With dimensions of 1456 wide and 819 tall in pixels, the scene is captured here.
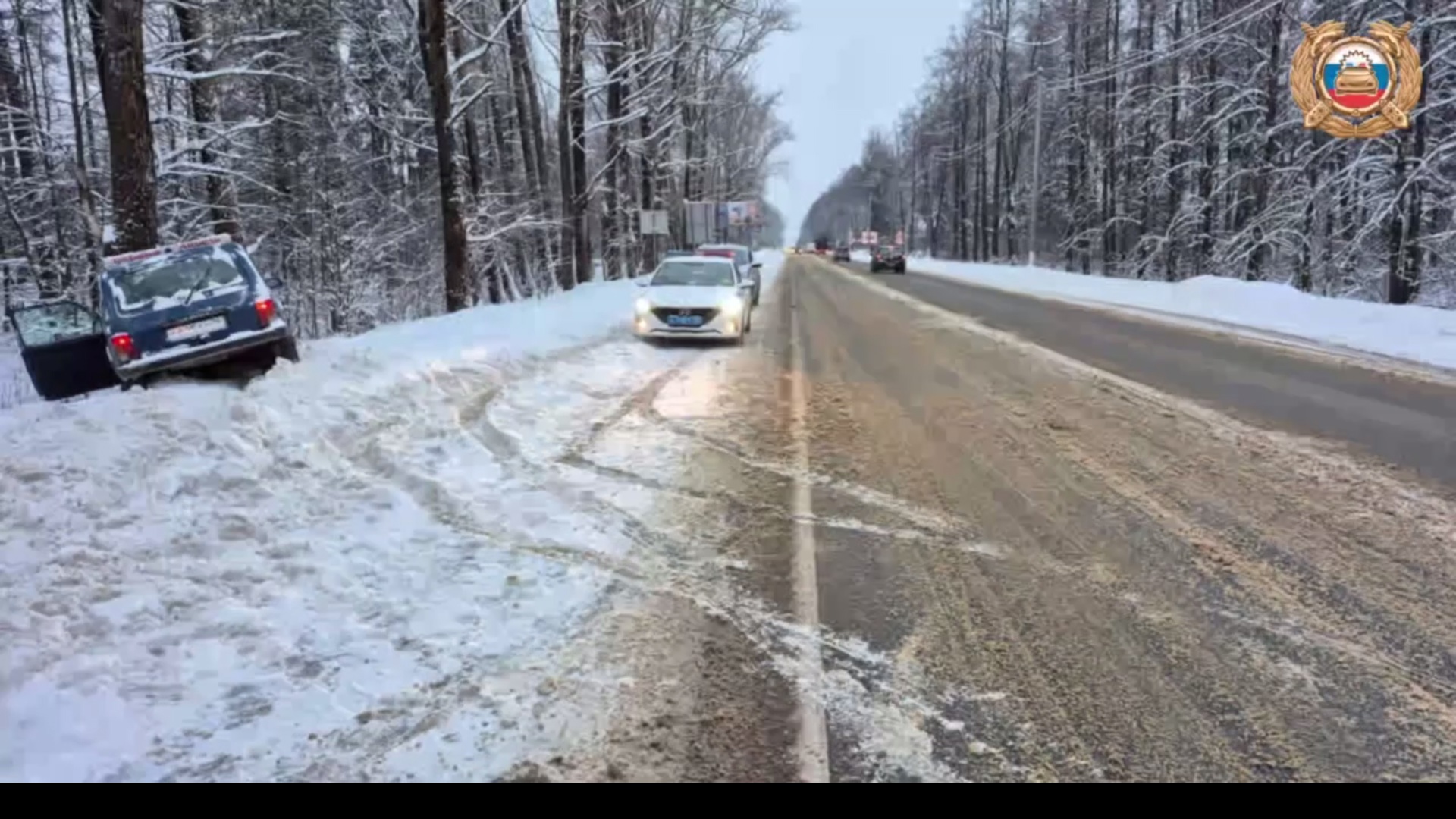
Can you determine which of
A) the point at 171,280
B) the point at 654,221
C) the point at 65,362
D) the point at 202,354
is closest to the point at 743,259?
the point at 654,221

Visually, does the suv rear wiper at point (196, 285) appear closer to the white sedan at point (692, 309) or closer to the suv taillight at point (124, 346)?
the suv taillight at point (124, 346)

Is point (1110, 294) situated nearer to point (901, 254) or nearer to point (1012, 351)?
point (1012, 351)

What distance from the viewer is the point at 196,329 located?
893cm

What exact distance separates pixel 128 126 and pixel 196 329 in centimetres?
294

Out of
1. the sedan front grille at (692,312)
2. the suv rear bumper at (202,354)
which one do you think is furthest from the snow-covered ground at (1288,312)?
the suv rear bumper at (202,354)

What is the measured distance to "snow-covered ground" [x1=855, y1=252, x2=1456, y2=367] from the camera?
12.4m

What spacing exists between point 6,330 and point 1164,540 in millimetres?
Answer: 27042

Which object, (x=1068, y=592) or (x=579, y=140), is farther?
(x=579, y=140)

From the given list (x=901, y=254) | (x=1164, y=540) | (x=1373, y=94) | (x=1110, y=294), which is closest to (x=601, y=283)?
(x=1110, y=294)

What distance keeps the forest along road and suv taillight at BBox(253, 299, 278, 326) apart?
5.20 metres

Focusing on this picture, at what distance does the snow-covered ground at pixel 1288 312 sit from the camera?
40.7ft

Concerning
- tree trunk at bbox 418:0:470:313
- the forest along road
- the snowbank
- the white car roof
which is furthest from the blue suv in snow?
the snowbank

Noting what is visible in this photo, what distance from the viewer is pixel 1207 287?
67.9 feet

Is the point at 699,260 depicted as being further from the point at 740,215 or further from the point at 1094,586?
the point at 740,215
